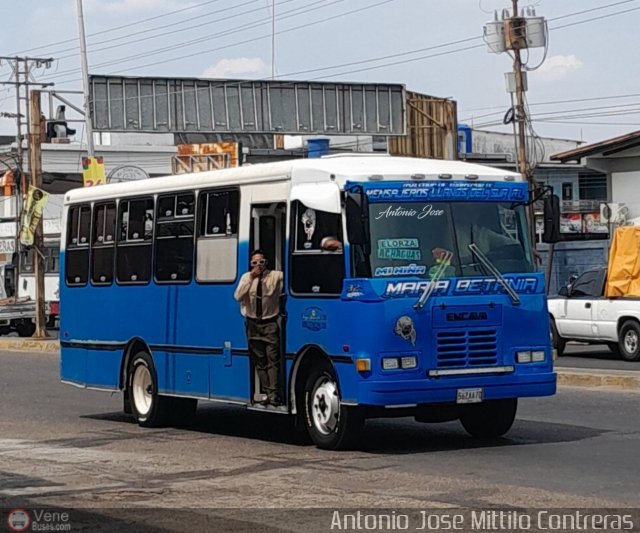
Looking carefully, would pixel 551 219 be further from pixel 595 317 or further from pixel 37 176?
pixel 37 176

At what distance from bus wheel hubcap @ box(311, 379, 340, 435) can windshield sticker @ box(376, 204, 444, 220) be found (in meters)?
1.76

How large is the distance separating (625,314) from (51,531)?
1929cm

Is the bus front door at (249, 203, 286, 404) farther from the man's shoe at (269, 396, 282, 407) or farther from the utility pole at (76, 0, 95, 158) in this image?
the utility pole at (76, 0, 95, 158)

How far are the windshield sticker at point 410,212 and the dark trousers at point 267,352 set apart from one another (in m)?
1.83

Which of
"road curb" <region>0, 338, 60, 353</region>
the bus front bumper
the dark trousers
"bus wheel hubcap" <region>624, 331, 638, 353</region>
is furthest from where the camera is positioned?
"road curb" <region>0, 338, 60, 353</region>

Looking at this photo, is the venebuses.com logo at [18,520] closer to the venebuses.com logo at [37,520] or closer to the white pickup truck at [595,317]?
the venebuses.com logo at [37,520]

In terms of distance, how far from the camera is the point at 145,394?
1792cm

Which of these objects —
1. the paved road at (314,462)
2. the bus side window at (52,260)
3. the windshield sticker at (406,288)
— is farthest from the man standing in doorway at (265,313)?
the bus side window at (52,260)

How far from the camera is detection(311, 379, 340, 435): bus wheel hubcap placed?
14.2 meters

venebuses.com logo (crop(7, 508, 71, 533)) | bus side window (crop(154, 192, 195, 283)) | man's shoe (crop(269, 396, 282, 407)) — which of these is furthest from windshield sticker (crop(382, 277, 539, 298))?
venebuses.com logo (crop(7, 508, 71, 533))

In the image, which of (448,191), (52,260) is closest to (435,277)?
(448,191)

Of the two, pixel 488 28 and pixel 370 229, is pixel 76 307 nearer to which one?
pixel 370 229

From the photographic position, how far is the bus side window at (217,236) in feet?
52.1

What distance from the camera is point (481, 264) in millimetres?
→ 14328
